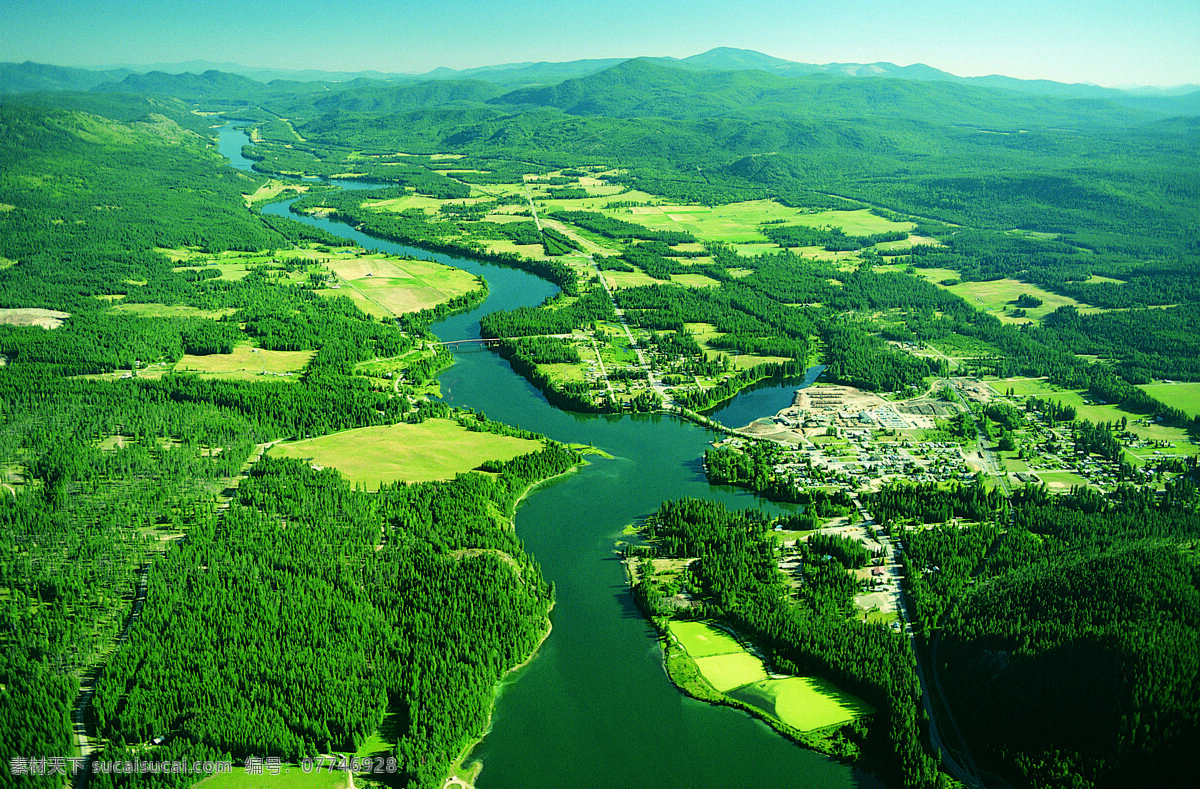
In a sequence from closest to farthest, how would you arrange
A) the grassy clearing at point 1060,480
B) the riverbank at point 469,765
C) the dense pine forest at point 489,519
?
the riverbank at point 469,765 → the dense pine forest at point 489,519 → the grassy clearing at point 1060,480

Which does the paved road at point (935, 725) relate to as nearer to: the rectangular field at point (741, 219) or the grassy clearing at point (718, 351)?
the grassy clearing at point (718, 351)

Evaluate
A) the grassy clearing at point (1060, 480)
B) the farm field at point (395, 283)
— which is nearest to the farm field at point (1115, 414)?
the grassy clearing at point (1060, 480)

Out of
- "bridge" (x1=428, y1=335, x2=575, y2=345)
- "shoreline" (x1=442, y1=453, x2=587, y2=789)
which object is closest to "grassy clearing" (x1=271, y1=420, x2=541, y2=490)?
"shoreline" (x1=442, y1=453, x2=587, y2=789)

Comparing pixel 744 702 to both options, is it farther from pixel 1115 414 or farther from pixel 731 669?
pixel 1115 414

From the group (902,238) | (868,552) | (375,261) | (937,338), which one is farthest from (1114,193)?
(868,552)

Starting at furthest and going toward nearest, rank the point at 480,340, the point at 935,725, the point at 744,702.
Result: the point at 480,340, the point at 744,702, the point at 935,725

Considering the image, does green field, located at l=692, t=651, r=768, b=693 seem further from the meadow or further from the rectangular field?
the rectangular field

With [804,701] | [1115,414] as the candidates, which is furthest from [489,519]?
[1115,414]
